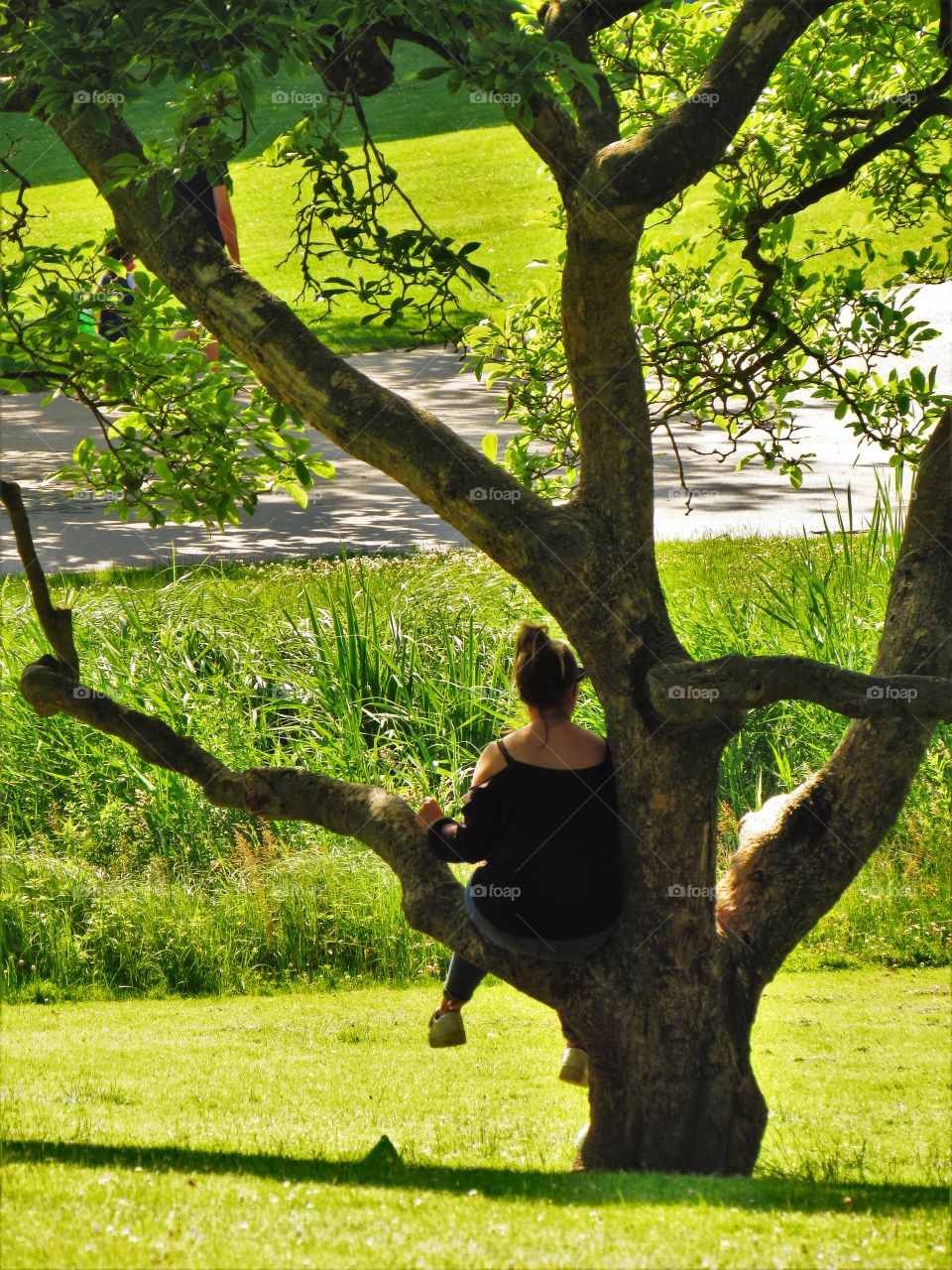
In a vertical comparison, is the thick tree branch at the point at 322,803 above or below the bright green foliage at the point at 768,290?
below

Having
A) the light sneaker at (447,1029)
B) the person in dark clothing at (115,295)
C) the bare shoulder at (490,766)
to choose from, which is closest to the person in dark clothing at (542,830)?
the bare shoulder at (490,766)

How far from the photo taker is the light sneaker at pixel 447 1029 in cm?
493

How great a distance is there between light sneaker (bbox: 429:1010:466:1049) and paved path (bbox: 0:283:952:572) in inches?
266

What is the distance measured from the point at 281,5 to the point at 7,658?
595cm

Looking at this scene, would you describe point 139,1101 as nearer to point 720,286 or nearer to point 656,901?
point 656,901

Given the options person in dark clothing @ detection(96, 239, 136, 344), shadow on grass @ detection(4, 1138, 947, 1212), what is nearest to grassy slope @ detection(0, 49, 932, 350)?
person in dark clothing @ detection(96, 239, 136, 344)

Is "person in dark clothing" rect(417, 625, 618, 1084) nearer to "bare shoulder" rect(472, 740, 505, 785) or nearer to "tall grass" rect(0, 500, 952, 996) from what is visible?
"bare shoulder" rect(472, 740, 505, 785)

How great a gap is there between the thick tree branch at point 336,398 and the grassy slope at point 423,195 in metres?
16.0

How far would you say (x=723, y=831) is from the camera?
7.82 meters

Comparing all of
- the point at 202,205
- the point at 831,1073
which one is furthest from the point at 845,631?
the point at 202,205

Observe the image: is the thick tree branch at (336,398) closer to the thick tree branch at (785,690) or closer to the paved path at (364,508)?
the thick tree branch at (785,690)

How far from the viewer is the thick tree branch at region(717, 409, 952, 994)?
4676 millimetres

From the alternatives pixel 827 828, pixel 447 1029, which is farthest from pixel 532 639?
pixel 447 1029

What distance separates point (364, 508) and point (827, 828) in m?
9.62
